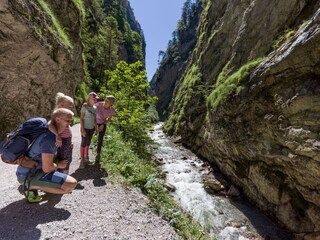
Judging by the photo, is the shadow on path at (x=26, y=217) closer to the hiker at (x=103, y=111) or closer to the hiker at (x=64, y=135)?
the hiker at (x=64, y=135)

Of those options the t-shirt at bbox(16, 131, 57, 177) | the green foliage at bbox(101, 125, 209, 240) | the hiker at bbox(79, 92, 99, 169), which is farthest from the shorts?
the hiker at bbox(79, 92, 99, 169)

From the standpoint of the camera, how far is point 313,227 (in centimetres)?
948

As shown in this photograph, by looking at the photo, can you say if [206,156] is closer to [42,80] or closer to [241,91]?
[241,91]

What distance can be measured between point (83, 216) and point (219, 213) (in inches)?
336

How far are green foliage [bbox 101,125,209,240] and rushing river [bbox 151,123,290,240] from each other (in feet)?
6.37

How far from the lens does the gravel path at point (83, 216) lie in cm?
456

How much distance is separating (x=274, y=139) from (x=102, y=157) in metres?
8.39

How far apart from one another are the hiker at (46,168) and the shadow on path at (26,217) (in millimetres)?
261

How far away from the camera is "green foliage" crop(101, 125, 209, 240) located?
20.1ft

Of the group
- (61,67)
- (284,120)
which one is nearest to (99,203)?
(284,120)

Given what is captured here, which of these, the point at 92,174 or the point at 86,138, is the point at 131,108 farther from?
the point at 92,174

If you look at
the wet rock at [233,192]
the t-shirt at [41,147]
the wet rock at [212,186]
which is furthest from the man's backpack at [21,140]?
the wet rock at [233,192]

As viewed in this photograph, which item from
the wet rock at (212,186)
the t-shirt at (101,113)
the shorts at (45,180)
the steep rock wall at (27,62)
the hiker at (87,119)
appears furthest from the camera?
the wet rock at (212,186)

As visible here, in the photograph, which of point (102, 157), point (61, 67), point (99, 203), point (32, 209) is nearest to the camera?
point (32, 209)
